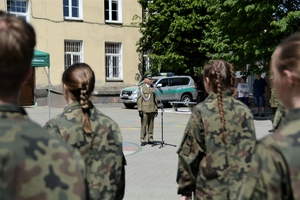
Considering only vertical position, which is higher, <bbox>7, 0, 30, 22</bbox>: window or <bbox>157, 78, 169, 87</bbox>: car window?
<bbox>7, 0, 30, 22</bbox>: window

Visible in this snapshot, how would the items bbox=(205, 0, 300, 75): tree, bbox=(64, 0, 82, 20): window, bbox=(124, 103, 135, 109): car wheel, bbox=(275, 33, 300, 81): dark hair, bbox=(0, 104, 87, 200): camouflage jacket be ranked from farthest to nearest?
bbox=(64, 0, 82, 20): window → bbox=(124, 103, 135, 109): car wheel → bbox=(205, 0, 300, 75): tree → bbox=(275, 33, 300, 81): dark hair → bbox=(0, 104, 87, 200): camouflage jacket

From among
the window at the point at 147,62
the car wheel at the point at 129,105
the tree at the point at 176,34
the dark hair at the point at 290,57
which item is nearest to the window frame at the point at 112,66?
the window at the point at 147,62

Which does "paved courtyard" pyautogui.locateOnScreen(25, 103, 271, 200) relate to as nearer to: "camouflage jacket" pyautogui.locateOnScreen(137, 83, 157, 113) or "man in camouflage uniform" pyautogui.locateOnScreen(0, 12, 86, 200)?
"camouflage jacket" pyautogui.locateOnScreen(137, 83, 157, 113)

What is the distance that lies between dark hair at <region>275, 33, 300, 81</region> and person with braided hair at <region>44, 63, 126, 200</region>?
5.65 ft

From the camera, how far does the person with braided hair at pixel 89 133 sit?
11.1 feet

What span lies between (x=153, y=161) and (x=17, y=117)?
880cm

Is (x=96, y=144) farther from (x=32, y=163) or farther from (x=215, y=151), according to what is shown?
(x=32, y=163)

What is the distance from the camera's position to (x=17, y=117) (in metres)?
1.74

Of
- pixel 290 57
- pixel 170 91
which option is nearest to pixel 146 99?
pixel 290 57

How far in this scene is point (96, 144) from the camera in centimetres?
341

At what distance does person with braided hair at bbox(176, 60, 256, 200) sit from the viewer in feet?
12.0

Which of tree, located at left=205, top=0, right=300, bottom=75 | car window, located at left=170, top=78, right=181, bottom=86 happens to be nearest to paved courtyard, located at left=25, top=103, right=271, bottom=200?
tree, located at left=205, top=0, right=300, bottom=75

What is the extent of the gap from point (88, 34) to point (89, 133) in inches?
1133

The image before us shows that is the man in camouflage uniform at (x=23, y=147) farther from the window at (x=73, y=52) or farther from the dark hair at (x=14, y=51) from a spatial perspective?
the window at (x=73, y=52)
